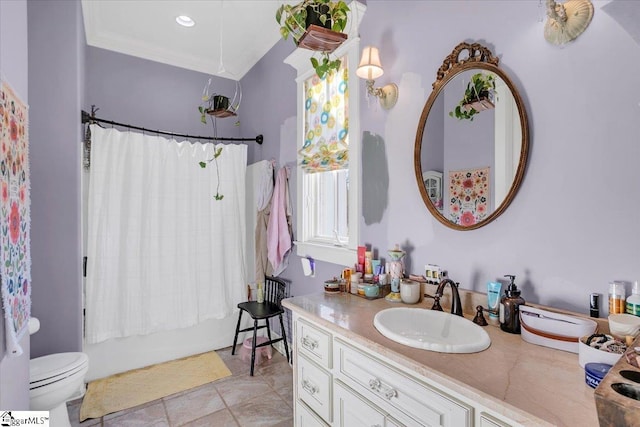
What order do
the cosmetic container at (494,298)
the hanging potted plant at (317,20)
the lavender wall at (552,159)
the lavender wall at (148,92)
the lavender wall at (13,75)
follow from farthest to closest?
the lavender wall at (148,92)
the hanging potted plant at (317,20)
the cosmetic container at (494,298)
the lavender wall at (13,75)
the lavender wall at (552,159)

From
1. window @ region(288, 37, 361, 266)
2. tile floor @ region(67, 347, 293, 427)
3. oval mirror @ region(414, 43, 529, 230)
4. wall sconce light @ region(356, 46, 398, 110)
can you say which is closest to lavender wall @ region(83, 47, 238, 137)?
window @ region(288, 37, 361, 266)

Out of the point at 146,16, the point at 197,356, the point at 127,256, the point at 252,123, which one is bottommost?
the point at 197,356

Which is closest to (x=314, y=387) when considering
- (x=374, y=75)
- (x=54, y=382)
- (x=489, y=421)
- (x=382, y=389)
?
(x=382, y=389)

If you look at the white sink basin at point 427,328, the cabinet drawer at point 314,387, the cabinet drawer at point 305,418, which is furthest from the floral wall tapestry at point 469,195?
the cabinet drawer at point 305,418

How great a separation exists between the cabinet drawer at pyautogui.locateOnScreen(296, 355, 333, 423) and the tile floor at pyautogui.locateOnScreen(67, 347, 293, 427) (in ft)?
2.09

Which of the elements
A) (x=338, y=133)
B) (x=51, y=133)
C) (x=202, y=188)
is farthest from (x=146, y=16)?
(x=338, y=133)

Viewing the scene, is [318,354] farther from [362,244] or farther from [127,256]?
[127,256]

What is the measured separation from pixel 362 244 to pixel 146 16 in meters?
2.58

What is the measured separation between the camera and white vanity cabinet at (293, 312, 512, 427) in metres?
0.96

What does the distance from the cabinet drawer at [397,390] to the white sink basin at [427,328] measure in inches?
4.6

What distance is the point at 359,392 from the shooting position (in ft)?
4.22

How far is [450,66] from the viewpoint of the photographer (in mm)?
1552

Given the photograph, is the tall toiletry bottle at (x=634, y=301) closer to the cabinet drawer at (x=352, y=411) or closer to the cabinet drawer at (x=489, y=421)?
the cabinet drawer at (x=489, y=421)

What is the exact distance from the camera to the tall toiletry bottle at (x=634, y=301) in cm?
100
